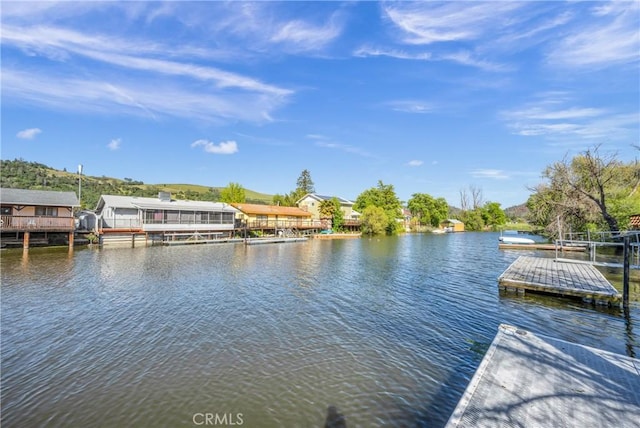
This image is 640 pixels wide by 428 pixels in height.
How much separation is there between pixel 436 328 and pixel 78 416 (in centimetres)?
883

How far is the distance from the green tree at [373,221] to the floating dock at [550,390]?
4892 centimetres

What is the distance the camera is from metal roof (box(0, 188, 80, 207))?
25797 millimetres

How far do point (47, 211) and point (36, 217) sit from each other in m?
2.18

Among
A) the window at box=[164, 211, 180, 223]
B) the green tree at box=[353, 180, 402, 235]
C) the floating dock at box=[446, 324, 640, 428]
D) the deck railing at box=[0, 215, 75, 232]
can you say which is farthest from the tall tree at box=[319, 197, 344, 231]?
the floating dock at box=[446, 324, 640, 428]

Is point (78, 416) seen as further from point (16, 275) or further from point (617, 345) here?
point (16, 275)

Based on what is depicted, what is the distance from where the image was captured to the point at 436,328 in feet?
29.8

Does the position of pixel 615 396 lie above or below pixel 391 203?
below

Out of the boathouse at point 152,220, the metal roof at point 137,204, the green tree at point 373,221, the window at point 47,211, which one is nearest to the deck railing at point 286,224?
the boathouse at point 152,220

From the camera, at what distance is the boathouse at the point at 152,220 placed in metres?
31.1

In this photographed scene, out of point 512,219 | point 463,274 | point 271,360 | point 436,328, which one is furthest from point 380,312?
point 512,219

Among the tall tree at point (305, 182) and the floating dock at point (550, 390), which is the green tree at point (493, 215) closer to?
the tall tree at point (305, 182)

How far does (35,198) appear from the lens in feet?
89.9

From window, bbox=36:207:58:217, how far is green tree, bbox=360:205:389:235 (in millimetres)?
43706

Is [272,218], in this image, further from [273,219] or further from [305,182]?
[305,182]
